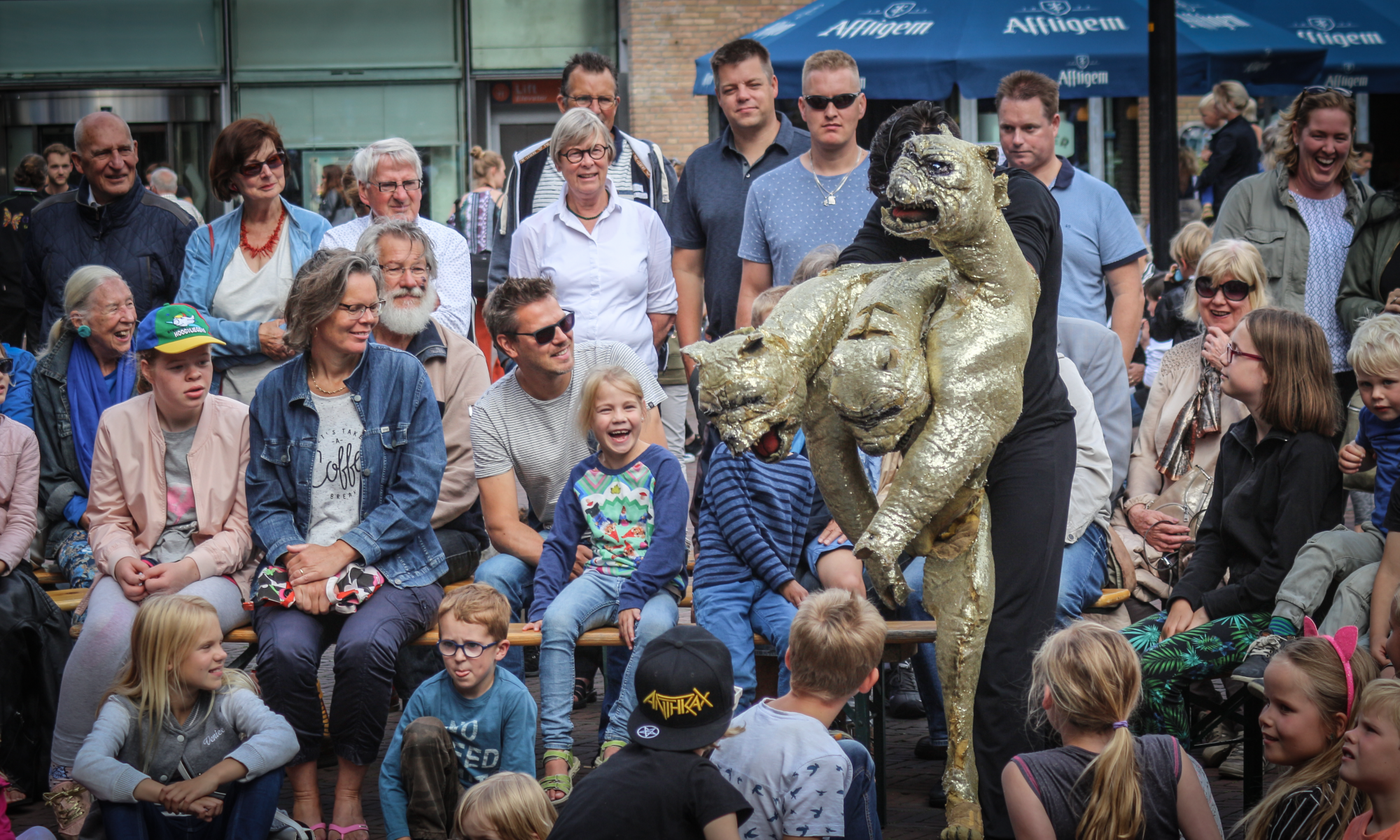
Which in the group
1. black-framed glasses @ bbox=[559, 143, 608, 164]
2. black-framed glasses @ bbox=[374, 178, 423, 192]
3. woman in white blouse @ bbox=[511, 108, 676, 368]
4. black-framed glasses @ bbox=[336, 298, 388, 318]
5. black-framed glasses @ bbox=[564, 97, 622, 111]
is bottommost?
black-framed glasses @ bbox=[336, 298, 388, 318]

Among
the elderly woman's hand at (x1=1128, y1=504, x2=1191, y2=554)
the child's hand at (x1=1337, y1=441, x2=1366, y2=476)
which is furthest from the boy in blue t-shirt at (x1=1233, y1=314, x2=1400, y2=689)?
the elderly woman's hand at (x1=1128, y1=504, x2=1191, y2=554)

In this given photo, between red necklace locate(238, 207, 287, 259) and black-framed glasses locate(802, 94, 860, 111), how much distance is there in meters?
2.38

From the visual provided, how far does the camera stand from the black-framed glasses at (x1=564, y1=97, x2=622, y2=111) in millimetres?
7328

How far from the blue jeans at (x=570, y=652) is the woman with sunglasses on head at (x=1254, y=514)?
5.35ft

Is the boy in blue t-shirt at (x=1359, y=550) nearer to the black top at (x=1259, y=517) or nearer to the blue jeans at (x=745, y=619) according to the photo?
the black top at (x=1259, y=517)

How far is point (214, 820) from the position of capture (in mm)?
4246

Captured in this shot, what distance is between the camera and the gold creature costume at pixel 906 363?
7.92 ft

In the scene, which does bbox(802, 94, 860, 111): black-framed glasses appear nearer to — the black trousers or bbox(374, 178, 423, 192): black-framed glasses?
bbox(374, 178, 423, 192): black-framed glasses

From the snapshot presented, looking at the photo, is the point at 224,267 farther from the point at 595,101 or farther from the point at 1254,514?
the point at 1254,514

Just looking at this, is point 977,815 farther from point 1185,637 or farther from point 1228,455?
point 1228,455

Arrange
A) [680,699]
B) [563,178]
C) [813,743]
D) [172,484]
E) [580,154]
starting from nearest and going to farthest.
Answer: [680,699] → [813,743] → [172,484] → [580,154] → [563,178]

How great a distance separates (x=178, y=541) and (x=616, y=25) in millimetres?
14797

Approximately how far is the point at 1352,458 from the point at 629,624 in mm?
2482

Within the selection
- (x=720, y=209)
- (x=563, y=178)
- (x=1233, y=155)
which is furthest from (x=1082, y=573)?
(x=1233, y=155)
